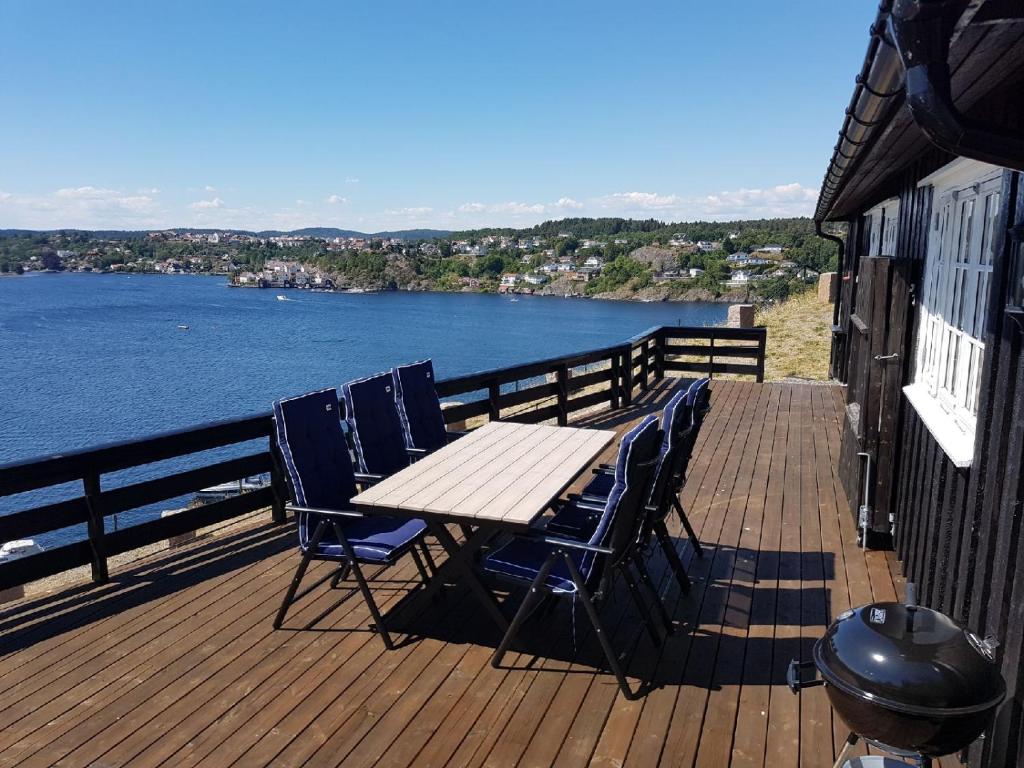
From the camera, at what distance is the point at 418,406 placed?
441 centimetres

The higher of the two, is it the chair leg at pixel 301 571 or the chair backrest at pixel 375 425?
the chair backrest at pixel 375 425

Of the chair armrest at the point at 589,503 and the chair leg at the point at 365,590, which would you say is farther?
the chair armrest at the point at 589,503

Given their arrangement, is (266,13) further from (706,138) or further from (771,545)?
(771,545)

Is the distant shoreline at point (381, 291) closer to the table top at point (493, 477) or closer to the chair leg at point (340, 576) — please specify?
the table top at point (493, 477)

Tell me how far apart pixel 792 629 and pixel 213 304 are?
78702 mm

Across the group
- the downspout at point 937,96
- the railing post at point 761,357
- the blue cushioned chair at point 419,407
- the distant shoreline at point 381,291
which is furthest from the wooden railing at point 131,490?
the distant shoreline at point 381,291

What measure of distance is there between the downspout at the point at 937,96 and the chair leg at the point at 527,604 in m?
1.80

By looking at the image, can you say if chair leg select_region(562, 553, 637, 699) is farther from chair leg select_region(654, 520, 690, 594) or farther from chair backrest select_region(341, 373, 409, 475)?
chair backrest select_region(341, 373, 409, 475)

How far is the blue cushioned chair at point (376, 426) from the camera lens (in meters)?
3.88

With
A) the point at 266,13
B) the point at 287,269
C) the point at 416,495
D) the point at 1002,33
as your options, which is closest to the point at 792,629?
the point at 416,495

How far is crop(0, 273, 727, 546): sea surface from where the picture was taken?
91.8 feet

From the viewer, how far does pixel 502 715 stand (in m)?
2.54

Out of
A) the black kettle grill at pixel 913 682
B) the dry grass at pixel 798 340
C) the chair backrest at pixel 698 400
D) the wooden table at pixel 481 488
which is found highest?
the chair backrest at pixel 698 400

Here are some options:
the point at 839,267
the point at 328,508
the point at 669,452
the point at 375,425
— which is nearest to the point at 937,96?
the point at 669,452
